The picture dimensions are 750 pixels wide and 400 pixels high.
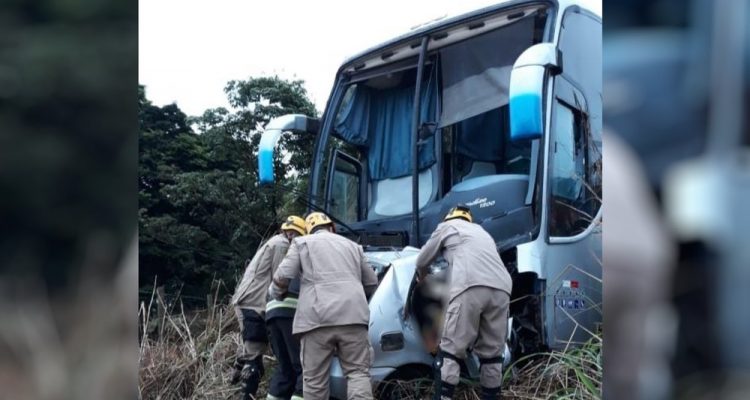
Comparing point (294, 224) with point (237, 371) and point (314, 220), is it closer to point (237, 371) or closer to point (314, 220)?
point (314, 220)

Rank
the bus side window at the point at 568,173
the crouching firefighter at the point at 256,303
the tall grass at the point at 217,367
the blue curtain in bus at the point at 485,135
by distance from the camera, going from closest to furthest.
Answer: the tall grass at the point at 217,367
the bus side window at the point at 568,173
the crouching firefighter at the point at 256,303
the blue curtain in bus at the point at 485,135

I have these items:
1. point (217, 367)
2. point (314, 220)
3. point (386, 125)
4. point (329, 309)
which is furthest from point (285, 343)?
point (386, 125)

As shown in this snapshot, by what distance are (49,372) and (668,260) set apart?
2.56ft

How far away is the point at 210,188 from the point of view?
85.9 inches

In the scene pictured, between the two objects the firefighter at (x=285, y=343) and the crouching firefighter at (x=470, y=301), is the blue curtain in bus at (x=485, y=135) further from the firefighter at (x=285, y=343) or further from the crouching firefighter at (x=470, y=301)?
the firefighter at (x=285, y=343)

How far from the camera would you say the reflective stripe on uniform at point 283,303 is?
10.1 ft

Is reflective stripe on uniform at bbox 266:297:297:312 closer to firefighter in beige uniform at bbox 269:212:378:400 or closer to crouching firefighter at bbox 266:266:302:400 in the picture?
crouching firefighter at bbox 266:266:302:400

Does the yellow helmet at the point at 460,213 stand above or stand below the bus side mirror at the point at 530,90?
below

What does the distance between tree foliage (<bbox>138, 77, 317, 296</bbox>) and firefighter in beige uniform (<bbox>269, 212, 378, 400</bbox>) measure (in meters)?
0.20

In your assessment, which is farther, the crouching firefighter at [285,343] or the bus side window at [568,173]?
the crouching firefighter at [285,343]

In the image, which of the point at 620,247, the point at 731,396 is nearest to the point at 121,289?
the point at 620,247

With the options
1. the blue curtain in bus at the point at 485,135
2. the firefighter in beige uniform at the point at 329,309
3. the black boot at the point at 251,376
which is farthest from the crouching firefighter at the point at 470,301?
the black boot at the point at 251,376

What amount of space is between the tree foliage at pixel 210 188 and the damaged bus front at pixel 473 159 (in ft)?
0.33

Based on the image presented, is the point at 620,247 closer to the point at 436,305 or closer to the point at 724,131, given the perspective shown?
the point at 724,131
